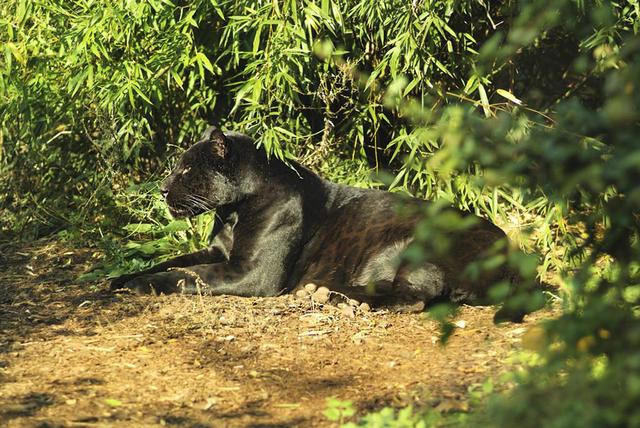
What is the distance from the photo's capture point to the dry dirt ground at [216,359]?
4.09 metres

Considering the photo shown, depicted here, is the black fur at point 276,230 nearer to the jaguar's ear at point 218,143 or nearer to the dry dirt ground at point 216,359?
the jaguar's ear at point 218,143

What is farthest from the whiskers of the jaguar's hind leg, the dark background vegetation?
the jaguar's hind leg

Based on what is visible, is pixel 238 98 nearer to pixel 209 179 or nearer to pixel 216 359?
pixel 209 179

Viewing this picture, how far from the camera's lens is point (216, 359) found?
479cm

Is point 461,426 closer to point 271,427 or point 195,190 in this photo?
point 271,427

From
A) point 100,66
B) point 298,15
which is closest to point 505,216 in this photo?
point 298,15

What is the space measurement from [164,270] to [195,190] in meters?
0.56

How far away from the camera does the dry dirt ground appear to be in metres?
4.09

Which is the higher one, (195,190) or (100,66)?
(100,66)

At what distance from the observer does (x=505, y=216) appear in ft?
22.9

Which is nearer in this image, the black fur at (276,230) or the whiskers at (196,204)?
the black fur at (276,230)

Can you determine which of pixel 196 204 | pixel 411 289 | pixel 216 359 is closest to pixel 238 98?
pixel 196 204

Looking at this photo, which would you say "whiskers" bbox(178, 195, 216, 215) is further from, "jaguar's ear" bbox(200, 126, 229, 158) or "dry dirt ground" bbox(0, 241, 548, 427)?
"dry dirt ground" bbox(0, 241, 548, 427)

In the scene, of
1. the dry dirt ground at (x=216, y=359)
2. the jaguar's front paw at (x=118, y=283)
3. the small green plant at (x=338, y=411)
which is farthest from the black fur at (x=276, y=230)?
the small green plant at (x=338, y=411)
